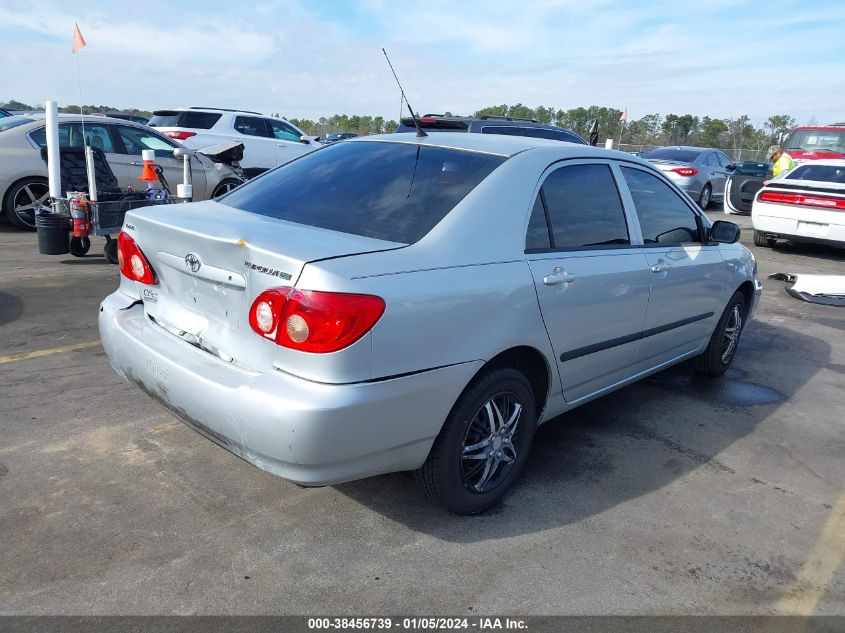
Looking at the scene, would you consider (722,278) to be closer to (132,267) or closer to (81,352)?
(132,267)

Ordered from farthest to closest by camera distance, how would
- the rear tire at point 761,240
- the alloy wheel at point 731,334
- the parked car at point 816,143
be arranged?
the parked car at point 816,143 < the rear tire at point 761,240 < the alloy wheel at point 731,334

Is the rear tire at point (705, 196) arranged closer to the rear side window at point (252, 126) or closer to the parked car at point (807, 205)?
the parked car at point (807, 205)

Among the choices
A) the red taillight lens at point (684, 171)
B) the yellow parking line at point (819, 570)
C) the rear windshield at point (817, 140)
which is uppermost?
the rear windshield at point (817, 140)

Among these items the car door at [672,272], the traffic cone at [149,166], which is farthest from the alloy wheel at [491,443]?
the traffic cone at [149,166]

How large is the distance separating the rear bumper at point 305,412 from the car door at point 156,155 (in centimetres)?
730

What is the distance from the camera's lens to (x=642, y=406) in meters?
4.50

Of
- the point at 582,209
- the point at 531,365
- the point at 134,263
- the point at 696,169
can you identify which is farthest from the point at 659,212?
the point at 696,169

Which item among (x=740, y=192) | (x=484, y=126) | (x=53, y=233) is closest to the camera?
(x=53, y=233)

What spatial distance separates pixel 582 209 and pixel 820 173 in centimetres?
956

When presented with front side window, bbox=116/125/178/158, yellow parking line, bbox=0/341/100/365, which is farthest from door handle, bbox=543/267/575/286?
front side window, bbox=116/125/178/158

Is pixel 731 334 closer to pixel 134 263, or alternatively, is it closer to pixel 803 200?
pixel 134 263

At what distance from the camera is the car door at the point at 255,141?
13258 mm

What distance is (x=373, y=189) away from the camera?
10.3 feet

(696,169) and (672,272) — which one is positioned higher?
(696,169)
